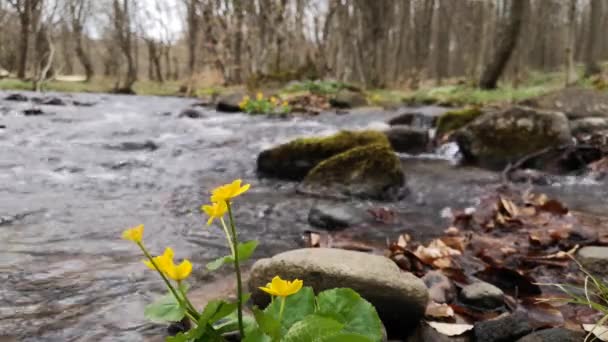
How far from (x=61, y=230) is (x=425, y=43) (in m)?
21.1

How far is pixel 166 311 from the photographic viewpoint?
1166mm

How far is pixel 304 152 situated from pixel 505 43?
10.3m

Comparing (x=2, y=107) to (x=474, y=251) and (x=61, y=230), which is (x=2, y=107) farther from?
(x=474, y=251)

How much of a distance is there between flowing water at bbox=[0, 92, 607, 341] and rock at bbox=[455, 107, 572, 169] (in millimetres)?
446

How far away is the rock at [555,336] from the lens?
176cm

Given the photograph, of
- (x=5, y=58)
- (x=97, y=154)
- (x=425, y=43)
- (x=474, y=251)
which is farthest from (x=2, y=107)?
(x=5, y=58)

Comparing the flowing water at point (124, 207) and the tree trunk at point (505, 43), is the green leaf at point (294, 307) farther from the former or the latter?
the tree trunk at point (505, 43)

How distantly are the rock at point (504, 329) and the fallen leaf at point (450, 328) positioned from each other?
6cm

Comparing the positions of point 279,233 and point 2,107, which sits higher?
point 2,107

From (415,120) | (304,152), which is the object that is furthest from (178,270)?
(415,120)

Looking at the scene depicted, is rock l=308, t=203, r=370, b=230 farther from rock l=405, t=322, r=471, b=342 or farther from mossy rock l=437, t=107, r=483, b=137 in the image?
mossy rock l=437, t=107, r=483, b=137

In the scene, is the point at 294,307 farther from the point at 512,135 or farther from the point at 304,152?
the point at 512,135

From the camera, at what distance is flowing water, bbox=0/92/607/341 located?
2.26 meters

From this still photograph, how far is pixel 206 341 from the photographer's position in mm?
1204
